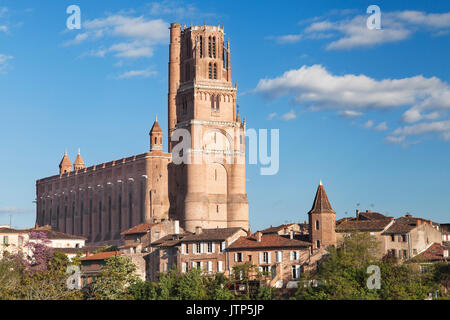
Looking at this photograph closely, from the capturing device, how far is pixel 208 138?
127 metres

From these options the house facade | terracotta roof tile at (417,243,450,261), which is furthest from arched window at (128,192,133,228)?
terracotta roof tile at (417,243,450,261)

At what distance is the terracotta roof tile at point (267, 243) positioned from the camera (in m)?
85.7

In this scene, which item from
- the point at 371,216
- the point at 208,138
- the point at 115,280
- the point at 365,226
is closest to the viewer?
the point at 115,280

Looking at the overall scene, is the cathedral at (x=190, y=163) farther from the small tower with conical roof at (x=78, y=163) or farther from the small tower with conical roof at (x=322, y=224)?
the small tower with conical roof at (x=322, y=224)

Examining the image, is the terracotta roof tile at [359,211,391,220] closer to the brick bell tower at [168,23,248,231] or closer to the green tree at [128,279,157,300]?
the brick bell tower at [168,23,248,231]

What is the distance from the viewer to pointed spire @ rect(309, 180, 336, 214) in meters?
86.8

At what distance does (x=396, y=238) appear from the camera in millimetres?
89375

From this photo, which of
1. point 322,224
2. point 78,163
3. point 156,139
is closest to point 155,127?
point 156,139

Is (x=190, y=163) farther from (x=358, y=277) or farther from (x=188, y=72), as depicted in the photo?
(x=358, y=277)

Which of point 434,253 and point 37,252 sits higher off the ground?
point 37,252

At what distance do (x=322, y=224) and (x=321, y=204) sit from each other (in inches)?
88.8

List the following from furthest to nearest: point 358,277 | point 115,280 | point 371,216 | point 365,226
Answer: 1. point 371,216
2. point 365,226
3. point 115,280
4. point 358,277
